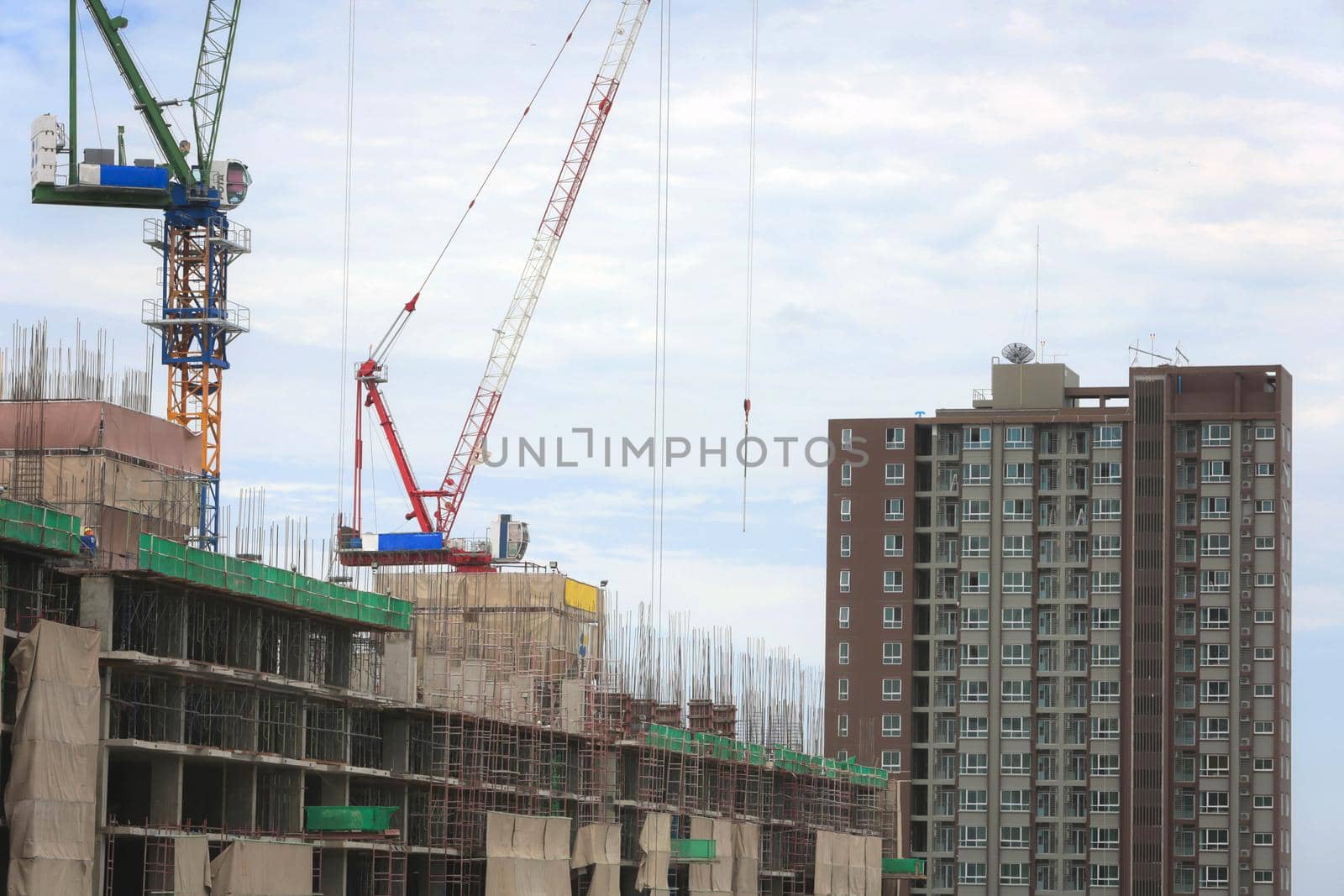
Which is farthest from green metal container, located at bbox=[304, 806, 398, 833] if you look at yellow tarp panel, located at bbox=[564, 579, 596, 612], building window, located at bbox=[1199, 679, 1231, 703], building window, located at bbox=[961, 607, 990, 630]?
building window, located at bbox=[1199, 679, 1231, 703]

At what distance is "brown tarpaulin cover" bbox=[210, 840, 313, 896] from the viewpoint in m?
83.7

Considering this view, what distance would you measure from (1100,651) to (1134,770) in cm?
1034

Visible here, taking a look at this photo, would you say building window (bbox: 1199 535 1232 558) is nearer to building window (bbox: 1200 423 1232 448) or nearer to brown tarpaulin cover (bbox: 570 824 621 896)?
building window (bbox: 1200 423 1232 448)

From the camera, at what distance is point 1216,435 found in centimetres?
18525

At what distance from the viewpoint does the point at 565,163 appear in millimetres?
181375

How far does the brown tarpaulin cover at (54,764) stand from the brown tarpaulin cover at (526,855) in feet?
91.3

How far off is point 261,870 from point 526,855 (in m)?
20.7

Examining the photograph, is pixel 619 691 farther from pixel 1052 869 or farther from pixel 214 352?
pixel 1052 869

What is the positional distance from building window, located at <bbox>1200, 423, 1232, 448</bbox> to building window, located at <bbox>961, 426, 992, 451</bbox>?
18039mm

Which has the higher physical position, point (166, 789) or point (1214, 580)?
point (1214, 580)

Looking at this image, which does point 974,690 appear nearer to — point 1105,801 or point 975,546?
point 975,546

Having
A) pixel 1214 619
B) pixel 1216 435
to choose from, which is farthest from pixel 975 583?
pixel 1216 435

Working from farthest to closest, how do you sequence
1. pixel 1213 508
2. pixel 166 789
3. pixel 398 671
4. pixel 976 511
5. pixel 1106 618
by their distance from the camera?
pixel 976 511, pixel 1106 618, pixel 1213 508, pixel 398 671, pixel 166 789

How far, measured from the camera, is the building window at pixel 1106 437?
615 feet
